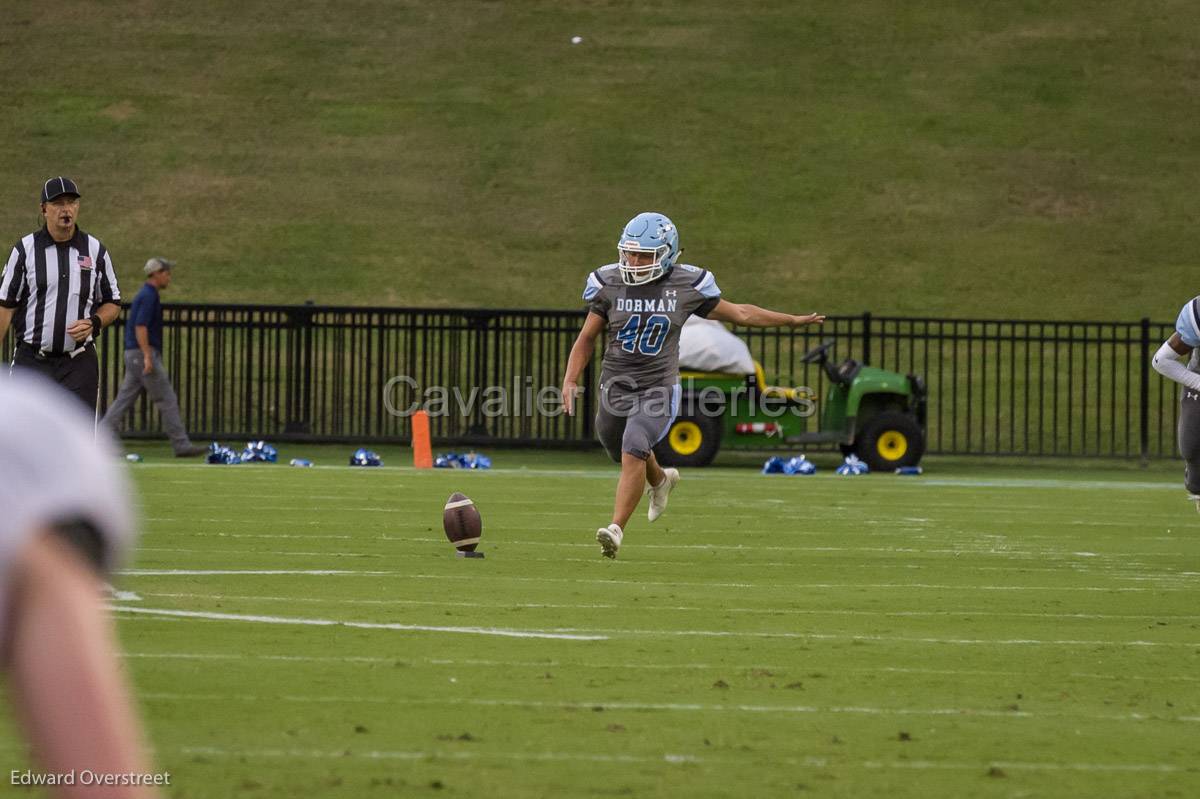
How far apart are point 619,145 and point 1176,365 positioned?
3041 centimetres

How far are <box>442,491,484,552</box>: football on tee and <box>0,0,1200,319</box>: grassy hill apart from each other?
22471 mm

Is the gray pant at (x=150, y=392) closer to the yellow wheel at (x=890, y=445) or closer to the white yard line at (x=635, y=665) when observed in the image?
the yellow wheel at (x=890, y=445)

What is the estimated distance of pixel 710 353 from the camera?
66.5ft

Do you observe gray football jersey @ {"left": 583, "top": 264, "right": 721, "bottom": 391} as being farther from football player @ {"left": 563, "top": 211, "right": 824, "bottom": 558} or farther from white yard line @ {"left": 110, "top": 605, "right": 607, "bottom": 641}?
white yard line @ {"left": 110, "top": 605, "right": 607, "bottom": 641}

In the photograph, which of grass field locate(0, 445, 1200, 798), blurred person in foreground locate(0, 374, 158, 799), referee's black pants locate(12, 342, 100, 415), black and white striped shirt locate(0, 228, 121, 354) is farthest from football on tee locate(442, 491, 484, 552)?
blurred person in foreground locate(0, 374, 158, 799)

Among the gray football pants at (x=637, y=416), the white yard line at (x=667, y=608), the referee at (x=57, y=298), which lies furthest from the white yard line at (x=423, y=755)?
the gray football pants at (x=637, y=416)

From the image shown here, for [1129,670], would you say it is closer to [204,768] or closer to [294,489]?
[204,768]

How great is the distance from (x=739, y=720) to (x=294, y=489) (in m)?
10.8

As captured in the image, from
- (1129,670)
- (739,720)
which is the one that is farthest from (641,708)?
(1129,670)

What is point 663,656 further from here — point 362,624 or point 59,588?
point 59,588

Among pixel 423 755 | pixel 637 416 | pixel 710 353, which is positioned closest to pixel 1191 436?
pixel 637 416

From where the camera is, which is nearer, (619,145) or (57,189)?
(57,189)

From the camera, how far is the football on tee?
10.5 metres

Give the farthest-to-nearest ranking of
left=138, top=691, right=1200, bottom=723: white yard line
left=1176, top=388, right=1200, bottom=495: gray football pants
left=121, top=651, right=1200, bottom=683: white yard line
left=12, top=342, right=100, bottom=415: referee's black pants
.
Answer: left=1176, top=388, right=1200, bottom=495: gray football pants, left=12, top=342, right=100, bottom=415: referee's black pants, left=121, top=651, right=1200, bottom=683: white yard line, left=138, top=691, right=1200, bottom=723: white yard line
